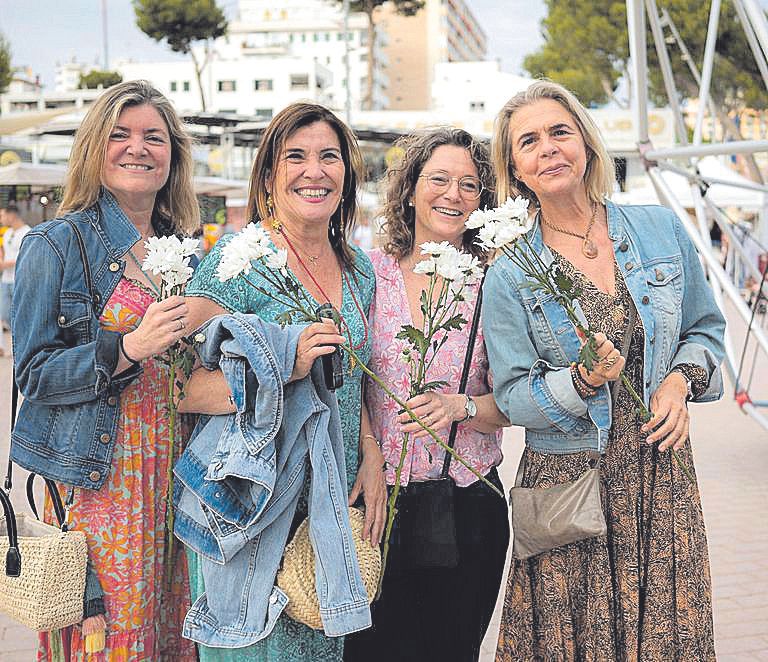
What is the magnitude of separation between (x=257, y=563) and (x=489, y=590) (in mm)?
998

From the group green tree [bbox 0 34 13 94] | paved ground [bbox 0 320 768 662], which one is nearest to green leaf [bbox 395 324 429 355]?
paved ground [bbox 0 320 768 662]

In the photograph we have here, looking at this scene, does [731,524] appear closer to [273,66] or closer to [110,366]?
[110,366]

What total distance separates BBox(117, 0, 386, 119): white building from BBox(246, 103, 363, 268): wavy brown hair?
3086 inches

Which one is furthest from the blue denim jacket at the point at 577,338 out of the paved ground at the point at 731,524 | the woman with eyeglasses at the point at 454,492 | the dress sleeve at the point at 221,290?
the paved ground at the point at 731,524

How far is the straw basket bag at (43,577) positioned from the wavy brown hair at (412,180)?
1511 millimetres

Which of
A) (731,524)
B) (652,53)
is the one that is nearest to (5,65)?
(652,53)

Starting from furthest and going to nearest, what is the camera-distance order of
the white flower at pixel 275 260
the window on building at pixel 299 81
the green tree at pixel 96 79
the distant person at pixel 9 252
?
the window on building at pixel 299 81 < the green tree at pixel 96 79 < the distant person at pixel 9 252 < the white flower at pixel 275 260

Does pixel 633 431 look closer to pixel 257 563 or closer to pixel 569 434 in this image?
pixel 569 434

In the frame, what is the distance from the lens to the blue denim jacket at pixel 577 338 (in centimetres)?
279

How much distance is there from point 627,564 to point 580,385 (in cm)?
59

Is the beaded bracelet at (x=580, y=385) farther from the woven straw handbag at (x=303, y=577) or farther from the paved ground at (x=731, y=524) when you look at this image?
the paved ground at (x=731, y=524)

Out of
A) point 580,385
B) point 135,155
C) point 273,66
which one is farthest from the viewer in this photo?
point 273,66

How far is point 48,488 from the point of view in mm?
2799

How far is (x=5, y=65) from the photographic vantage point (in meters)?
41.6
